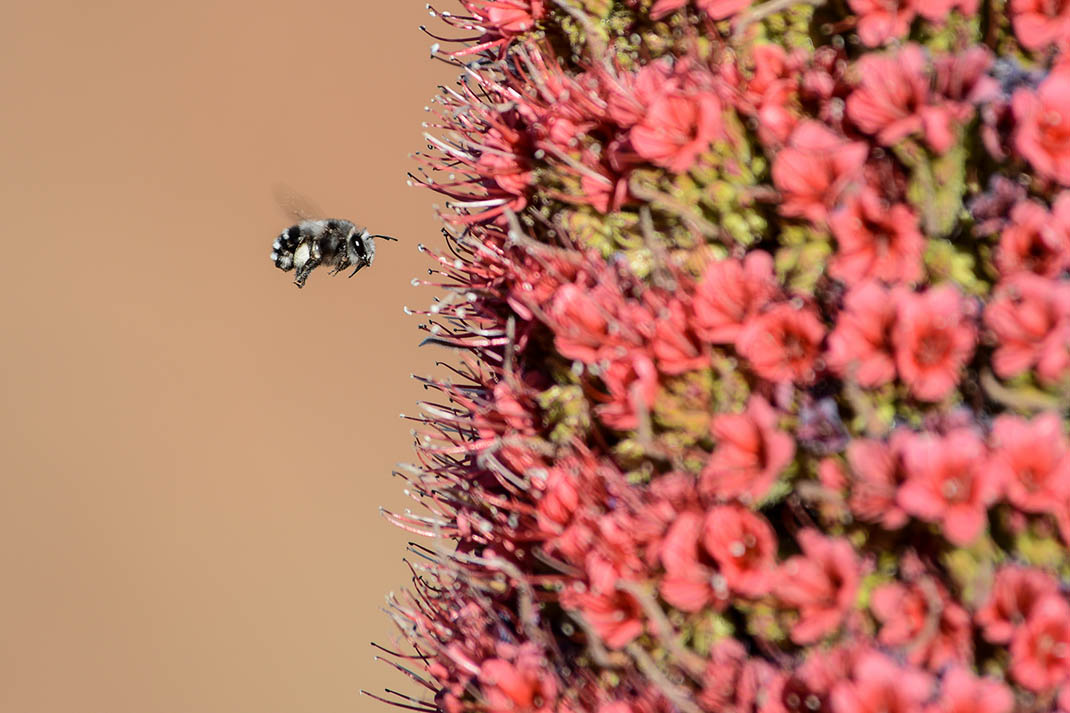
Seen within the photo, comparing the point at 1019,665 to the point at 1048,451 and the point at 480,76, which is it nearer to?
the point at 1048,451

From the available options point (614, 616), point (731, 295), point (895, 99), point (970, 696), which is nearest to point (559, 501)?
point (614, 616)

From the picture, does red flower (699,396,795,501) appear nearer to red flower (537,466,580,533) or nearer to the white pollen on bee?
red flower (537,466,580,533)

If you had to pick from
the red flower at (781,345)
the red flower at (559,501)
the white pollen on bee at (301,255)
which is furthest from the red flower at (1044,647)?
the white pollen on bee at (301,255)

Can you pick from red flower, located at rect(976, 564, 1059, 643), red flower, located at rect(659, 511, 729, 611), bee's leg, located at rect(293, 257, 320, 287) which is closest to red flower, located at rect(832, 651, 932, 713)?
red flower, located at rect(976, 564, 1059, 643)

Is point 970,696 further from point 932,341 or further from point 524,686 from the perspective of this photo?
point 524,686

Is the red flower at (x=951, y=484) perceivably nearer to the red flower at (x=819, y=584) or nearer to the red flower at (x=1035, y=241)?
the red flower at (x=819, y=584)

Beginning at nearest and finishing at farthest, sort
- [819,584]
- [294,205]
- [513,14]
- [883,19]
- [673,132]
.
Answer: [819,584], [883,19], [673,132], [513,14], [294,205]
